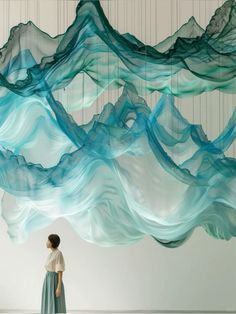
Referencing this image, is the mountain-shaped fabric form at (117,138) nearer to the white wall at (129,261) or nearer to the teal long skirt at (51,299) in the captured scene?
the white wall at (129,261)

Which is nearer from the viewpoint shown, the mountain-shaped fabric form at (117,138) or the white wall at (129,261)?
the mountain-shaped fabric form at (117,138)

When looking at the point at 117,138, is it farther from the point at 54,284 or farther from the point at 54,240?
the point at 54,284

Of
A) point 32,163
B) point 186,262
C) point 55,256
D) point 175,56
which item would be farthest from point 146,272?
point 175,56

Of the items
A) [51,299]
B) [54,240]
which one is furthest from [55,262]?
[51,299]

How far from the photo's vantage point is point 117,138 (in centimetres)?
573

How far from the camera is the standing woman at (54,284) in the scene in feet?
18.7

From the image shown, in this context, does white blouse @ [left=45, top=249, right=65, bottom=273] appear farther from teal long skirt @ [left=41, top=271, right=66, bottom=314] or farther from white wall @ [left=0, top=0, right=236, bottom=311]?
white wall @ [left=0, top=0, right=236, bottom=311]

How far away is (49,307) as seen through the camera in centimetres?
571

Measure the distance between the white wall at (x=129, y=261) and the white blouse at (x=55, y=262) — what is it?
0.47m

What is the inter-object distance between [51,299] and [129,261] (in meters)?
0.82

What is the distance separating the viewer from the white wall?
20.0 ft

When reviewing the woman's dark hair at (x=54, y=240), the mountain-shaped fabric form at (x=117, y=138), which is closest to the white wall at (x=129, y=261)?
the mountain-shaped fabric form at (x=117, y=138)

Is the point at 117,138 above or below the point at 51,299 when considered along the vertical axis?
above

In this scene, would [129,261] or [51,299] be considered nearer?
[51,299]
